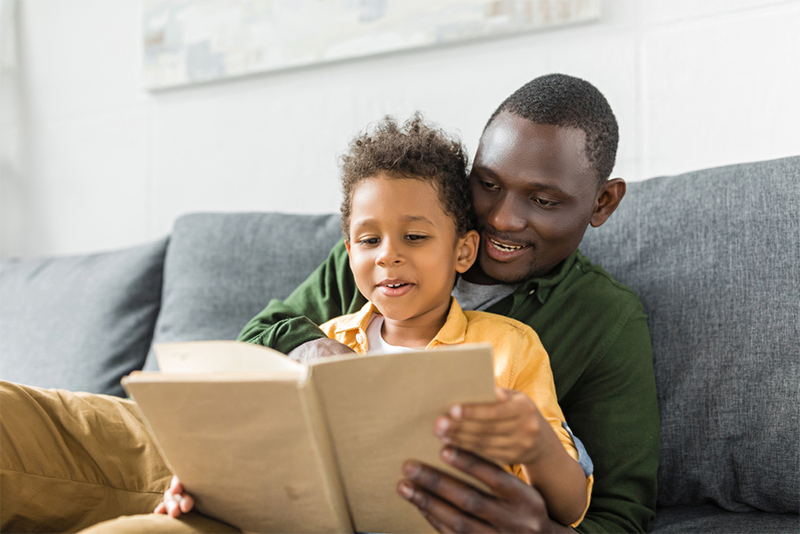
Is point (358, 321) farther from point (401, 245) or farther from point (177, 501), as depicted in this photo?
point (177, 501)

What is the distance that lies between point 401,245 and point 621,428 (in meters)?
0.45

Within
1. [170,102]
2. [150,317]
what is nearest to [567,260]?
[150,317]

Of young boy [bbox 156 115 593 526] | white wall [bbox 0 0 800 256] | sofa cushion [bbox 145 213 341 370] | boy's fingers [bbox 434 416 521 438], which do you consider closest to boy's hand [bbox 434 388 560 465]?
boy's fingers [bbox 434 416 521 438]

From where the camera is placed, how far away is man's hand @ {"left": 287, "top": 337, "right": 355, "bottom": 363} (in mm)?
903

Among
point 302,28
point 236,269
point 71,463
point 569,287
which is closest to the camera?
point 71,463

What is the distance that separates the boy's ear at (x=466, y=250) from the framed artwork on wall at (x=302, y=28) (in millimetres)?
791

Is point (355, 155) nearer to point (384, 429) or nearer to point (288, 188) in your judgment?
point (384, 429)

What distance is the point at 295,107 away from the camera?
1.88 m

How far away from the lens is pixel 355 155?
3.38ft

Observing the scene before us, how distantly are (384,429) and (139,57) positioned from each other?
1978 mm

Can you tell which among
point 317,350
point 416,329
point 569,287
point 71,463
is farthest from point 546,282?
point 71,463

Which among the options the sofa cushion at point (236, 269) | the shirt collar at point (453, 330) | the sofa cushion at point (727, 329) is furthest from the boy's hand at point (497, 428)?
the sofa cushion at point (236, 269)

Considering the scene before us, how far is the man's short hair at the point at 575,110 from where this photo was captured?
100 cm

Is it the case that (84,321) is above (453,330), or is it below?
below
